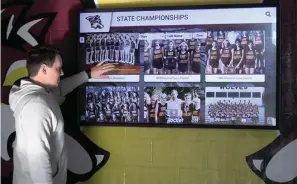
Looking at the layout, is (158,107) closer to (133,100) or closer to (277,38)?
(133,100)

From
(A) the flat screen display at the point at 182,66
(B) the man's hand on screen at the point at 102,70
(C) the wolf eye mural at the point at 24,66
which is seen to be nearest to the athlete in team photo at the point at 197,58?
(A) the flat screen display at the point at 182,66

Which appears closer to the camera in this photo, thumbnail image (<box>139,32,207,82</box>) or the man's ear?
the man's ear

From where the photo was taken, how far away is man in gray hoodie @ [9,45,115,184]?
2.12 meters

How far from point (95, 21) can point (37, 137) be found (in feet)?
2.94

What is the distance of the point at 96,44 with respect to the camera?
2.67m

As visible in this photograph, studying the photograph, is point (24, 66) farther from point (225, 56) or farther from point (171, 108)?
point (225, 56)

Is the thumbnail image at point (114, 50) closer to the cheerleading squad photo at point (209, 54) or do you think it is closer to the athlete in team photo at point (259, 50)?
the cheerleading squad photo at point (209, 54)

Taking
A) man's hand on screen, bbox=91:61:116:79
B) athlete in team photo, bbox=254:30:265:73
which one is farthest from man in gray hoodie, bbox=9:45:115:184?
athlete in team photo, bbox=254:30:265:73

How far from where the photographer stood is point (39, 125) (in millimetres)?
2123

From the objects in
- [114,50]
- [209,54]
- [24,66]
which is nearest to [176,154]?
[209,54]

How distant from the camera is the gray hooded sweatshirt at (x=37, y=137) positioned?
83.2 inches

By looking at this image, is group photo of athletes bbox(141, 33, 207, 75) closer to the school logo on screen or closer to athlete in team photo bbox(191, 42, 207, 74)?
athlete in team photo bbox(191, 42, 207, 74)

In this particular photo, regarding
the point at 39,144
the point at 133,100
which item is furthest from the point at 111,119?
the point at 39,144

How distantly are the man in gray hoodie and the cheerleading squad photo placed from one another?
2.01 feet
